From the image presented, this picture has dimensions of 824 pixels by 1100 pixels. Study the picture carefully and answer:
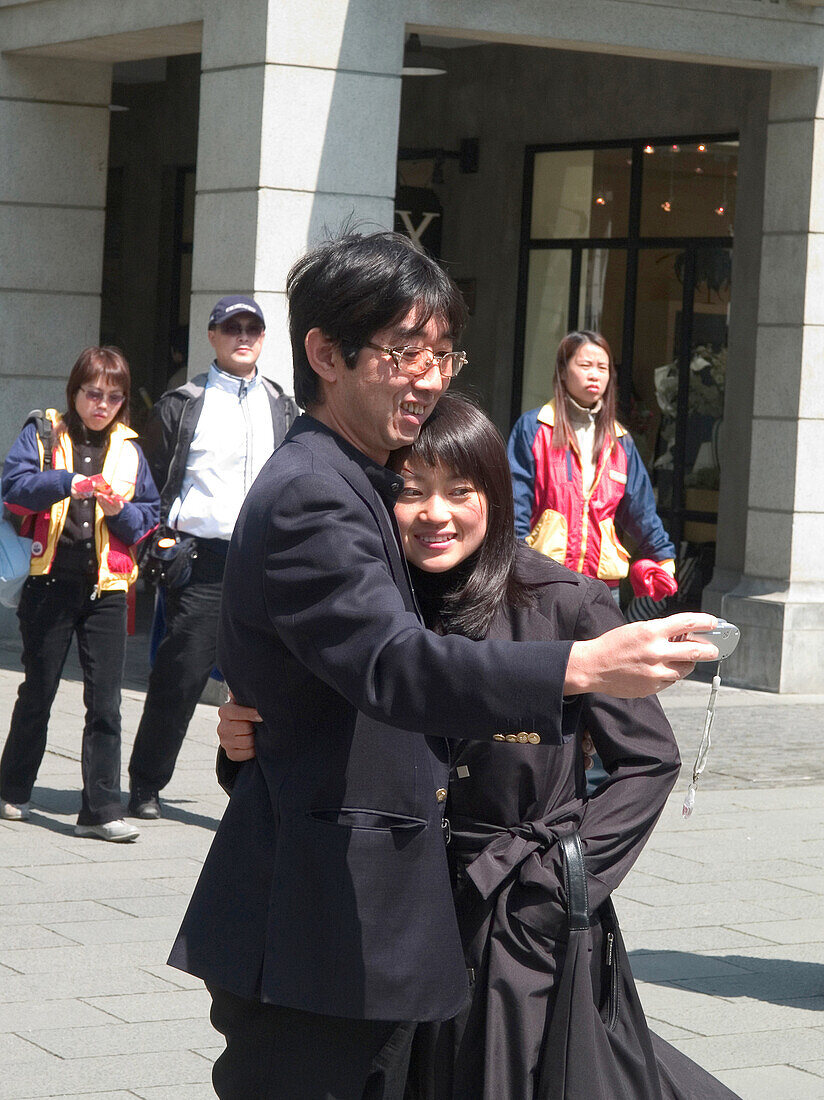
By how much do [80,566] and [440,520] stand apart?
14.0ft

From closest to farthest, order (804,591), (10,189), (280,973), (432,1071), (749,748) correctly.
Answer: (280,973) → (432,1071) → (749,748) → (804,591) → (10,189)

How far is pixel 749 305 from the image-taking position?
12.6 m

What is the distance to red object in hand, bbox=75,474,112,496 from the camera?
6934 millimetres

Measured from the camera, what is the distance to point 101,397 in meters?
7.15

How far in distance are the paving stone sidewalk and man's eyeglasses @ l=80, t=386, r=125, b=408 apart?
1678 millimetres

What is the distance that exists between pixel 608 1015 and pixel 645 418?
11463mm

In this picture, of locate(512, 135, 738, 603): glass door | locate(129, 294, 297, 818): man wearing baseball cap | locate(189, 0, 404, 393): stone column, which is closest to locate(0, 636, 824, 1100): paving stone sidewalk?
locate(129, 294, 297, 818): man wearing baseball cap

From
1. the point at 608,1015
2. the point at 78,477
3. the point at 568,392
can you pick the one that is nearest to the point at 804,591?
the point at 568,392

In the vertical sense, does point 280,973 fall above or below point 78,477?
below

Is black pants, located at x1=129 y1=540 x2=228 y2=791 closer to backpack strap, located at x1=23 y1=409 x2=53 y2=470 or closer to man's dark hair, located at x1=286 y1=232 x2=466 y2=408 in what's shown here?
backpack strap, located at x1=23 y1=409 x2=53 y2=470

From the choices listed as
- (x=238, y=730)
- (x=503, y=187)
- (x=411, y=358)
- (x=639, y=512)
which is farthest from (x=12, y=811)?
(x=503, y=187)

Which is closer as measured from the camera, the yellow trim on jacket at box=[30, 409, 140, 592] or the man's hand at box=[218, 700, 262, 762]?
the man's hand at box=[218, 700, 262, 762]

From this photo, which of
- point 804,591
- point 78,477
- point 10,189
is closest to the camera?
point 78,477

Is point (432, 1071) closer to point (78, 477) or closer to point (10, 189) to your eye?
point (78, 477)
